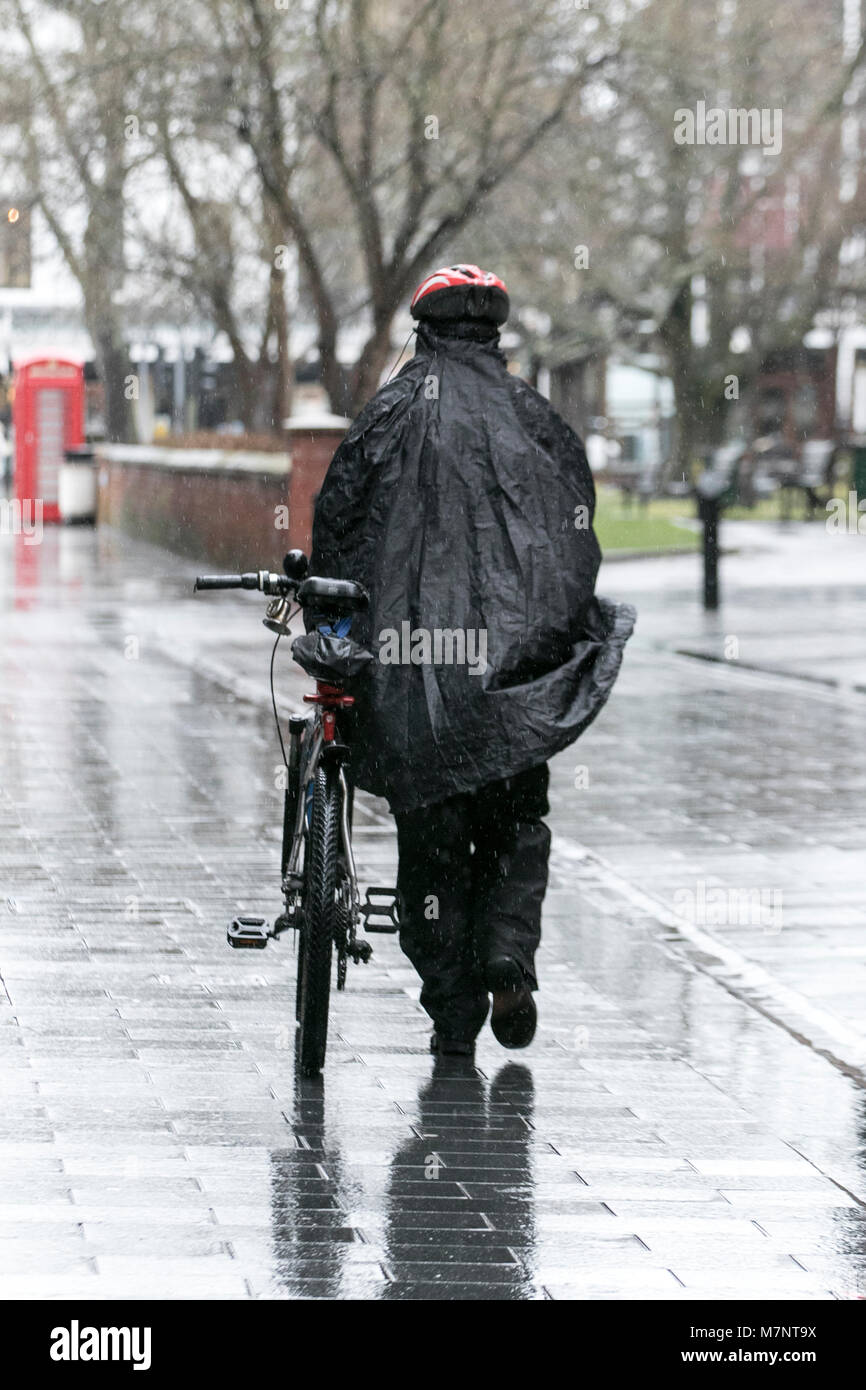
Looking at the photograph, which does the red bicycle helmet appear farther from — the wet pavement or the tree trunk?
the tree trunk

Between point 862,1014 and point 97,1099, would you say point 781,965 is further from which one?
point 97,1099

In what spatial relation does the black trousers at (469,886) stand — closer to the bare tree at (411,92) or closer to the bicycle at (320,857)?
the bicycle at (320,857)

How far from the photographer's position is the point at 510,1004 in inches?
211

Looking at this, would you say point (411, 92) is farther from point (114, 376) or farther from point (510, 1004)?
point (510, 1004)

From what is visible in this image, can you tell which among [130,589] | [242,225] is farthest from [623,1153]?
[242,225]

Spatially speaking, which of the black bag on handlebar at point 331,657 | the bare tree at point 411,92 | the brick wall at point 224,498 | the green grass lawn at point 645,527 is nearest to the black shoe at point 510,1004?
the black bag on handlebar at point 331,657

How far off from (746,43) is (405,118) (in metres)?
3.72

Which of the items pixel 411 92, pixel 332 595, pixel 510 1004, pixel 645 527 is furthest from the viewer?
pixel 645 527

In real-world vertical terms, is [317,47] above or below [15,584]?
above

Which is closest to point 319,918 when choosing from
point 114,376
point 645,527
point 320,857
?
point 320,857

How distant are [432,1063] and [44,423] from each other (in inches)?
1218

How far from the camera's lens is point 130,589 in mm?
21656

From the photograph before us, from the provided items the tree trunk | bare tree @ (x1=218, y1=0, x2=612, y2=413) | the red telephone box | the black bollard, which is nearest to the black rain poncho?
the black bollard
